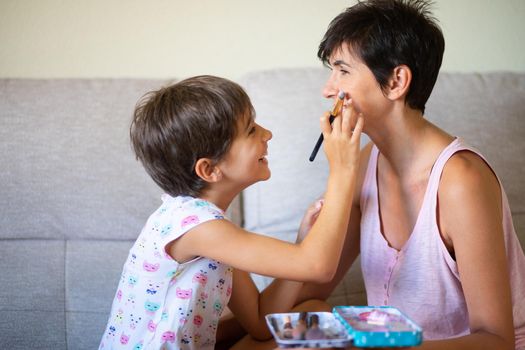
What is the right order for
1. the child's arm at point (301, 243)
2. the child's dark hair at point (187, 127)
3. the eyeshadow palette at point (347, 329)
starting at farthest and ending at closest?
the child's dark hair at point (187, 127) < the child's arm at point (301, 243) < the eyeshadow palette at point (347, 329)

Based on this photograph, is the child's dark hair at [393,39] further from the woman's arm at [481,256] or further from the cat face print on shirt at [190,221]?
the cat face print on shirt at [190,221]

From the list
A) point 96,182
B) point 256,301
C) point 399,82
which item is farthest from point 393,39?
point 96,182

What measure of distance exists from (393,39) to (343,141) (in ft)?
0.93

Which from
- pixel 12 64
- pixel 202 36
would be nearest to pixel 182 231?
pixel 202 36

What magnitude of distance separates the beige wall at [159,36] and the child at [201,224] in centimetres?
78

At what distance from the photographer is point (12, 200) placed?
66.2 inches

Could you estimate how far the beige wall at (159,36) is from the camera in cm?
199

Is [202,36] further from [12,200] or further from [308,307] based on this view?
[308,307]

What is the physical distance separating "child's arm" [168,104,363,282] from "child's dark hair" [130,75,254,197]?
0.50 feet

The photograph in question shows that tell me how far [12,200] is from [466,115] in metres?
1.40

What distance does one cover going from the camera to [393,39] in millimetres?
1311

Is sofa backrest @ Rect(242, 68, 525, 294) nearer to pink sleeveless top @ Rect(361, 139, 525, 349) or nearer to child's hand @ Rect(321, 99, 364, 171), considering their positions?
pink sleeveless top @ Rect(361, 139, 525, 349)

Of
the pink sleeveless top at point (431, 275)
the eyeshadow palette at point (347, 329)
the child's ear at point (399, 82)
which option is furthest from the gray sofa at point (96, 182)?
the eyeshadow palette at point (347, 329)

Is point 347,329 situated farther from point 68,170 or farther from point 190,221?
point 68,170
